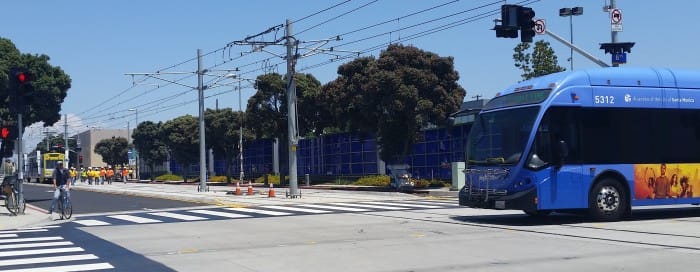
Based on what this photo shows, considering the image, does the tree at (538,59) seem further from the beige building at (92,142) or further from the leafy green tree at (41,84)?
the beige building at (92,142)

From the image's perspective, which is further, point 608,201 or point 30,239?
point 608,201

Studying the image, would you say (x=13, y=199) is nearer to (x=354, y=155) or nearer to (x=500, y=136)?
(x=500, y=136)

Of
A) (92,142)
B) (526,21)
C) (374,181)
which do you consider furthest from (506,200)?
(92,142)

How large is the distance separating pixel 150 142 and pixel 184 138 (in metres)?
15.7

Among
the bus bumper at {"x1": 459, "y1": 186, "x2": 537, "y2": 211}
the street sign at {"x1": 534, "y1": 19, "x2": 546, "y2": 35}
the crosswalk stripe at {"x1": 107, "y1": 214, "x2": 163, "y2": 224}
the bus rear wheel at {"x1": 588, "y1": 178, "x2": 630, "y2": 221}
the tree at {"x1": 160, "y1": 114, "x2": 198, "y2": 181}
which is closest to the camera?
the bus bumper at {"x1": 459, "y1": 186, "x2": 537, "y2": 211}

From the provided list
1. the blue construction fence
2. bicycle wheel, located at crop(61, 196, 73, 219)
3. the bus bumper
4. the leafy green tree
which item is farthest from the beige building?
the bus bumper

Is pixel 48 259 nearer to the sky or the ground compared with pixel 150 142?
nearer to the ground

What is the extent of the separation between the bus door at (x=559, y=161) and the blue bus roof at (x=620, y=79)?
2.16 feet

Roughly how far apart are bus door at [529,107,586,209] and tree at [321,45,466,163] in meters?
22.1

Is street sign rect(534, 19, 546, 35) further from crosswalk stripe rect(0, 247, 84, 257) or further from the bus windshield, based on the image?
crosswalk stripe rect(0, 247, 84, 257)

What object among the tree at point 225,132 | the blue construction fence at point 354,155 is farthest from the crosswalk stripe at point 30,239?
the tree at point 225,132

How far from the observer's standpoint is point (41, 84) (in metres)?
36.2

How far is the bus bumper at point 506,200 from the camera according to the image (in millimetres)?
16719

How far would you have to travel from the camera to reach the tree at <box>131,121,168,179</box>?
87312 mm
